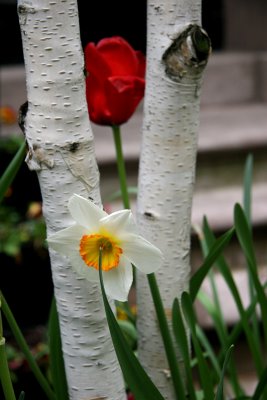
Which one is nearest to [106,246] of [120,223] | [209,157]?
[120,223]

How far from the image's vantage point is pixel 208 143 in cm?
258

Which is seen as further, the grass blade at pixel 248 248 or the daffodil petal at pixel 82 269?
the grass blade at pixel 248 248

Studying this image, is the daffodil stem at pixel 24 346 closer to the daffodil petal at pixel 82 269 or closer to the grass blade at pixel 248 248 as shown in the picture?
the daffodil petal at pixel 82 269

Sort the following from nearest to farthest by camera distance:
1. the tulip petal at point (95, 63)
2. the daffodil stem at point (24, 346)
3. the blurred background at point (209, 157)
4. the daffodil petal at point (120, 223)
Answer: the daffodil petal at point (120, 223)
the daffodil stem at point (24, 346)
the tulip petal at point (95, 63)
the blurred background at point (209, 157)

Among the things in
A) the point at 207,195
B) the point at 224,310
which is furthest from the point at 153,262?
the point at 207,195

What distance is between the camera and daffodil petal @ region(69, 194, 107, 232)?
2.88 ft

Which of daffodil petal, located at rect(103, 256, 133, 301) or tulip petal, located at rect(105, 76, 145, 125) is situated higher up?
tulip petal, located at rect(105, 76, 145, 125)

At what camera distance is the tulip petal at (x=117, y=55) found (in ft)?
3.87

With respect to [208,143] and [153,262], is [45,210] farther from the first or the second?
[208,143]

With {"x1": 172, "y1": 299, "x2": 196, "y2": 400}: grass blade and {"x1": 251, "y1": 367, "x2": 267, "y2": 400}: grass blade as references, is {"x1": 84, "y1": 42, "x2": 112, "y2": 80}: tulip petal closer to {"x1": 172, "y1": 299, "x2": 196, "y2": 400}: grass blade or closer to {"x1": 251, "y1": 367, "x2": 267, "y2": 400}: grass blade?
{"x1": 172, "y1": 299, "x2": 196, "y2": 400}: grass blade

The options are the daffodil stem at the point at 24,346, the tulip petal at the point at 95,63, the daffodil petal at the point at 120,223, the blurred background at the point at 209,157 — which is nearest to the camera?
the daffodil petal at the point at 120,223

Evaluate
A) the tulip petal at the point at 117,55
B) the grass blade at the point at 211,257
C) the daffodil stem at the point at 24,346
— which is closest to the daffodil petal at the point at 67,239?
the daffodil stem at the point at 24,346

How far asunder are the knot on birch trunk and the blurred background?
1053 mm

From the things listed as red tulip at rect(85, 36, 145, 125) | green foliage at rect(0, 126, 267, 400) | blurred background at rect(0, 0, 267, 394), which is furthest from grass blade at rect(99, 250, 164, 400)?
blurred background at rect(0, 0, 267, 394)
